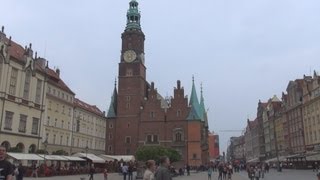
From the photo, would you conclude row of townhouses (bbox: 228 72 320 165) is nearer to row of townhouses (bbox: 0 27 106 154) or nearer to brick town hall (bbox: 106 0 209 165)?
brick town hall (bbox: 106 0 209 165)

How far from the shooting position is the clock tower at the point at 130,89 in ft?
291

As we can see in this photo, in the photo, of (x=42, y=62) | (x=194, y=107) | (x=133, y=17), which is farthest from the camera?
(x=194, y=107)

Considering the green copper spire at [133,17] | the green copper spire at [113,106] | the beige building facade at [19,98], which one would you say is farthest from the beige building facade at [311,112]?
the beige building facade at [19,98]

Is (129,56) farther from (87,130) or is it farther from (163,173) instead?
(163,173)

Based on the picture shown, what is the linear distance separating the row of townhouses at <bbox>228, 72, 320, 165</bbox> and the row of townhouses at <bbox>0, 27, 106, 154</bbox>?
1619 inches

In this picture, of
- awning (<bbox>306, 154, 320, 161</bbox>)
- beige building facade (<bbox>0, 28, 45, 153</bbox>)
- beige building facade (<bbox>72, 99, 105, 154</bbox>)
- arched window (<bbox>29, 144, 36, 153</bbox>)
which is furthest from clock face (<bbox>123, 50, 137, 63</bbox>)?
awning (<bbox>306, 154, 320, 161</bbox>)

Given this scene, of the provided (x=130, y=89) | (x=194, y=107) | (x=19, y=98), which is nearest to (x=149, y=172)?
(x=19, y=98)

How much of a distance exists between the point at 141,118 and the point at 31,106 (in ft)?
130

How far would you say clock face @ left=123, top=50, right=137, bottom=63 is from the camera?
9056 centimetres

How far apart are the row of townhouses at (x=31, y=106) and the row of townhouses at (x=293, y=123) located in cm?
4113

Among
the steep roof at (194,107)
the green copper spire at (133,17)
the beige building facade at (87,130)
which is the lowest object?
the beige building facade at (87,130)

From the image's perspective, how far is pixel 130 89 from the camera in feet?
294

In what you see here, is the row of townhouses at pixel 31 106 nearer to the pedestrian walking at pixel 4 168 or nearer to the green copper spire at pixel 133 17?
the green copper spire at pixel 133 17

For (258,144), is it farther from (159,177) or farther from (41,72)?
(159,177)
